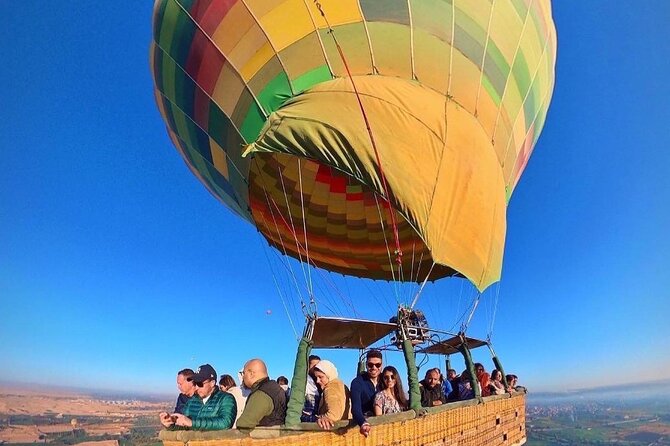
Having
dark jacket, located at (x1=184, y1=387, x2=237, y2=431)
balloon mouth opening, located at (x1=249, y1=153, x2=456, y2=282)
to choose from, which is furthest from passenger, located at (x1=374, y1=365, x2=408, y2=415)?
balloon mouth opening, located at (x1=249, y1=153, x2=456, y2=282)

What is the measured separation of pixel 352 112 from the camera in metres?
5.52

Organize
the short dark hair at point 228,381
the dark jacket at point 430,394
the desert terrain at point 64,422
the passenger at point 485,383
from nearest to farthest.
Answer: the short dark hair at point 228,381 < the dark jacket at point 430,394 < the passenger at point 485,383 < the desert terrain at point 64,422

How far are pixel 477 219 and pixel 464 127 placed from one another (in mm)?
1184

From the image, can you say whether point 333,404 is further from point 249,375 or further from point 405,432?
point 405,432

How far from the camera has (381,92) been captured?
573 cm

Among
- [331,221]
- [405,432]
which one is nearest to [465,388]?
[405,432]

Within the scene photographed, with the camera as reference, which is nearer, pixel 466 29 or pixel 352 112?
pixel 352 112

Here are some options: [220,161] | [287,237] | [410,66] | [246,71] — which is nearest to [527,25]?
[410,66]

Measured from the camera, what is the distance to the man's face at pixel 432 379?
17.9 feet

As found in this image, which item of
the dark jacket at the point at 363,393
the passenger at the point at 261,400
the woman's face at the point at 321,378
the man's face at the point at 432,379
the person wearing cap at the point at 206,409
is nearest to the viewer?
the person wearing cap at the point at 206,409

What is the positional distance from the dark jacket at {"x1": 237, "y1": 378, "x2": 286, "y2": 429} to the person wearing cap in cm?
10

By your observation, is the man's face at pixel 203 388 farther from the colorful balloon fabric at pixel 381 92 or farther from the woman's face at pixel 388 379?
A: the colorful balloon fabric at pixel 381 92

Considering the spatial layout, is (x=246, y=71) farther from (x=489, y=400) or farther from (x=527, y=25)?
(x=489, y=400)

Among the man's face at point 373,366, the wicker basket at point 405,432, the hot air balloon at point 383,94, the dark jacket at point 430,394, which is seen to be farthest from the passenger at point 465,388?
the man's face at point 373,366
